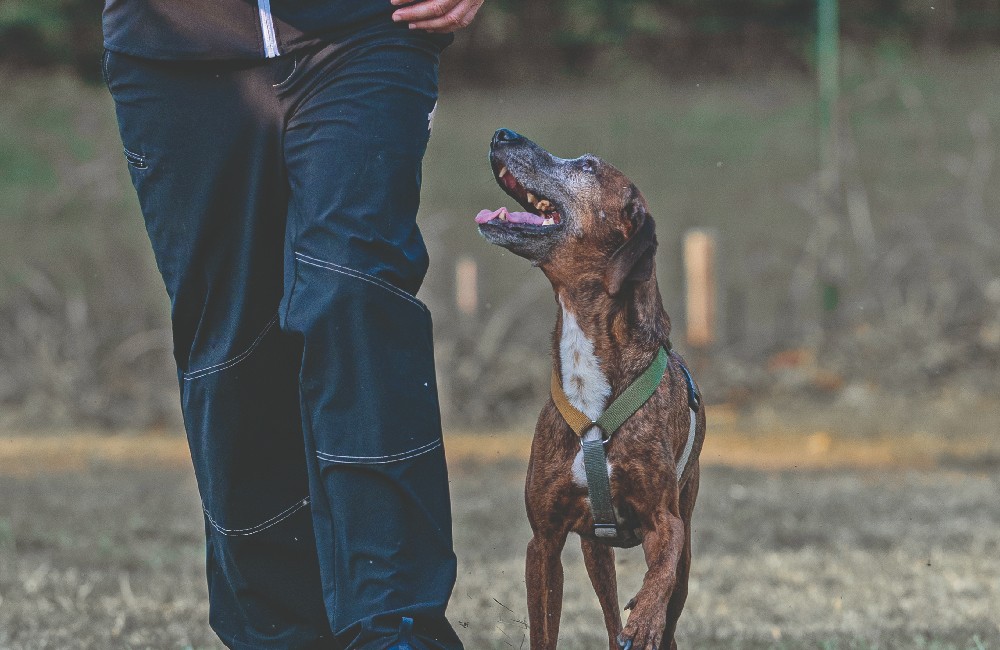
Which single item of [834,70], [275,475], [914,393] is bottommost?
[914,393]

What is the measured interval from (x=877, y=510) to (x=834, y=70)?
5.20 m

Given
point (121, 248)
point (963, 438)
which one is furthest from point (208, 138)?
point (121, 248)

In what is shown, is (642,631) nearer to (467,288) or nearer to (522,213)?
(522,213)

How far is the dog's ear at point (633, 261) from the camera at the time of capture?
11.3 feet

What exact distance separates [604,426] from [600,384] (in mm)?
137

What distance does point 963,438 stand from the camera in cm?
1028

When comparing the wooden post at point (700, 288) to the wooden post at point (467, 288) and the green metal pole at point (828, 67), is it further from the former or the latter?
the wooden post at point (467, 288)

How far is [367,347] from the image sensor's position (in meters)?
3.01

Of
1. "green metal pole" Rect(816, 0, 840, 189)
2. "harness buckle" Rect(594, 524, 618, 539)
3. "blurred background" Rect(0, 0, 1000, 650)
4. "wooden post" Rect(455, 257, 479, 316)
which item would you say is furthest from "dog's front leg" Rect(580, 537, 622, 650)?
"green metal pole" Rect(816, 0, 840, 189)

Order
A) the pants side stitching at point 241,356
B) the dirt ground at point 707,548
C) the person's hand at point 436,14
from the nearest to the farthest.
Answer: the person's hand at point 436,14
the pants side stitching at point 241,356
the dirt ground at point 707,548

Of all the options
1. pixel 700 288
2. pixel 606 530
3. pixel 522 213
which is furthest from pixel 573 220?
pixel 700 288

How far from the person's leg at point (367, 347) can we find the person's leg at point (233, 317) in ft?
0.41

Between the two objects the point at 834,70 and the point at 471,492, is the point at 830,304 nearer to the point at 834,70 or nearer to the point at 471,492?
the point at 834,70

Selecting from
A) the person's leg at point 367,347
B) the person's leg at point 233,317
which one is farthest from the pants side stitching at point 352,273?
the person's leg at point 233,317
